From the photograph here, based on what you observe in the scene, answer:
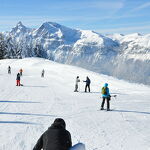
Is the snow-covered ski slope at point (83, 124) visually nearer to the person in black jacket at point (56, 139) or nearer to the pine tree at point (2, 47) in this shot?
the person in black jacket at point (56, 139)

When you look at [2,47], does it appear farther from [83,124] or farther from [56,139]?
[56,139]

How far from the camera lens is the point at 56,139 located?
5844 mm

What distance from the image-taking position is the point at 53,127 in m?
6.05

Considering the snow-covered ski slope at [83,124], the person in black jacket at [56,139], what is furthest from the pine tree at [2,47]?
the person in black jacket at [56,139]

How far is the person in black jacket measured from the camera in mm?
5801

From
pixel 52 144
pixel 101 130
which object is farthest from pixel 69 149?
pixel 101 130

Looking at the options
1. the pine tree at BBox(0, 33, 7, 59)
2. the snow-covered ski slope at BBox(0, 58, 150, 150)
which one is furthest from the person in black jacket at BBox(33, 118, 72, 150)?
the pine tree at BBox(0, 33, 7, 59)

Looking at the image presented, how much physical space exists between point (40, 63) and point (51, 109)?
57236 millimetres

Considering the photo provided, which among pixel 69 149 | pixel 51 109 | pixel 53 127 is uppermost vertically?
pixel 53 127

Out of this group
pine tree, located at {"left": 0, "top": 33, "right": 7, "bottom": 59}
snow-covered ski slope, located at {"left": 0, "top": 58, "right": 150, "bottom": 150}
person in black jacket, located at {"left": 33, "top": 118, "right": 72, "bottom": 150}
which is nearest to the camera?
A: person in black jacket, located at {"left": 33, "top": 118, "right": 72, "bottom": 150}

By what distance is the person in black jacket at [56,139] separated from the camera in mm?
5801

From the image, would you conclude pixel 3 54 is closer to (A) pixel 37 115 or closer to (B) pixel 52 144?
(A) pixel 37 115

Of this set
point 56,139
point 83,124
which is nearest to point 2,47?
point 83,124

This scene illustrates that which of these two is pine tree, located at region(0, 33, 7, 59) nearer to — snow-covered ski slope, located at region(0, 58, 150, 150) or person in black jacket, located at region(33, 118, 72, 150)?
snow-covered ski slope, located at region(0, 58, 150, 150)
